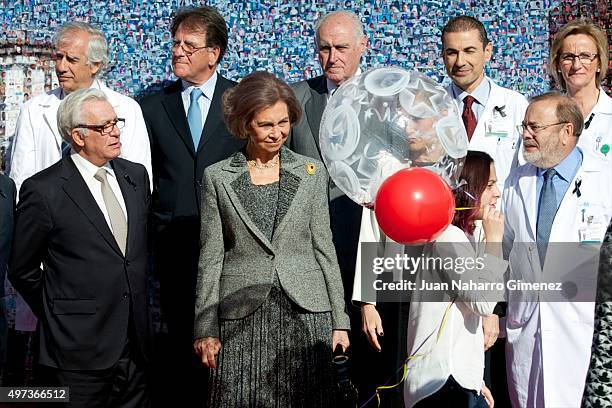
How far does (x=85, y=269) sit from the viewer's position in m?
4.20

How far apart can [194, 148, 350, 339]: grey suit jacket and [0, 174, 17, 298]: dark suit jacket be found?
3.23ft

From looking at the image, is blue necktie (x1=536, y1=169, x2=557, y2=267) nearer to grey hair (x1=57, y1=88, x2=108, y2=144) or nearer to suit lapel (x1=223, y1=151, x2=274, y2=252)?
suit lapel (x1=223, y1=151, x2=274, y2=252)

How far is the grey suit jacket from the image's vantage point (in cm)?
394

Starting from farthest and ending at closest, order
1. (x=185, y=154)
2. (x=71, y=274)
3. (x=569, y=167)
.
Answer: (x=185, y=154) < (x=569, y=167) < (x=71, y=274)

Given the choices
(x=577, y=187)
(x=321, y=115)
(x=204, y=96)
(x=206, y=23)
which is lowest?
(x=577, y=187)

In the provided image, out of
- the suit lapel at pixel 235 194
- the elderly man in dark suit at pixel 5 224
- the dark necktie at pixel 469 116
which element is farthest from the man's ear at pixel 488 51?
the elderly man in dark suit at pixel 5 224

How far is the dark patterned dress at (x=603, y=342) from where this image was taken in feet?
6.81

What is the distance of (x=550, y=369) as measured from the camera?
13.8 feet

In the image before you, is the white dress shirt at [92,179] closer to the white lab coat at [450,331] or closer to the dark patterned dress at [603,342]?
the white lab coat at [450,331]

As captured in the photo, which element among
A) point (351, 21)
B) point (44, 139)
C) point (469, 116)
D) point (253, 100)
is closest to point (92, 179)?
point (44, 139)

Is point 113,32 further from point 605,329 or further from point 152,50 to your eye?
point 605,329

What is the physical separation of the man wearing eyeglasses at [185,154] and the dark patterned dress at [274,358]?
0.84 metres

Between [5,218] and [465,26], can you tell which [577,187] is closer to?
[465,26]

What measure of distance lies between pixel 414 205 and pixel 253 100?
3.18ft
